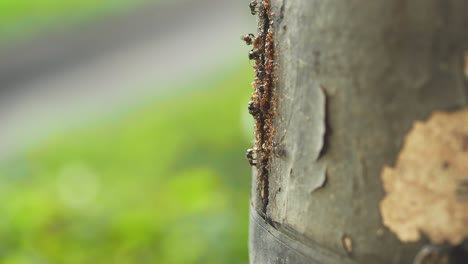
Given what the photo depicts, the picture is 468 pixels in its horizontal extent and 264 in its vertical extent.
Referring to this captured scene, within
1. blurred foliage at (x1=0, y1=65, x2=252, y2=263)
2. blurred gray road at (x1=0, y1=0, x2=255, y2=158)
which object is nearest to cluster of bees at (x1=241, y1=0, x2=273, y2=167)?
blurred foliage at (x1=0, y1=65, x2=252, y2=263)

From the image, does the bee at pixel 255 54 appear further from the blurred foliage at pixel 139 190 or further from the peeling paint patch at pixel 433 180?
the blurred foliage at pixel 139 190

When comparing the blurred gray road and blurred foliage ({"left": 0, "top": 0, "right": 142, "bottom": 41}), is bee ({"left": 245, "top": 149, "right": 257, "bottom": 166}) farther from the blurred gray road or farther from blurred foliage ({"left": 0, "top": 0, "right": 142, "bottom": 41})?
blurred foliage ({"left": 0, "top": 0, "right": 142, "bottom": 41})

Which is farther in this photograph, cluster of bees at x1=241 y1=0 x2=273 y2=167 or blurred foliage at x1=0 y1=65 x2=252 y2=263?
blurred foliage at x1=0 y1=65 x2=252 y2=263

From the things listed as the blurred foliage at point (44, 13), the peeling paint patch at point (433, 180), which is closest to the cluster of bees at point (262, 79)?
the peeling paint patch at point (433, 180)

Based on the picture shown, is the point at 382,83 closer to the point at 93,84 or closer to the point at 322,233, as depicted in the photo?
the point at 322,233

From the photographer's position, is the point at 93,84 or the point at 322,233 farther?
the point at 93,84

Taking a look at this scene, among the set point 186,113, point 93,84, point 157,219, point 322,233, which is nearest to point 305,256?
point 322,233
